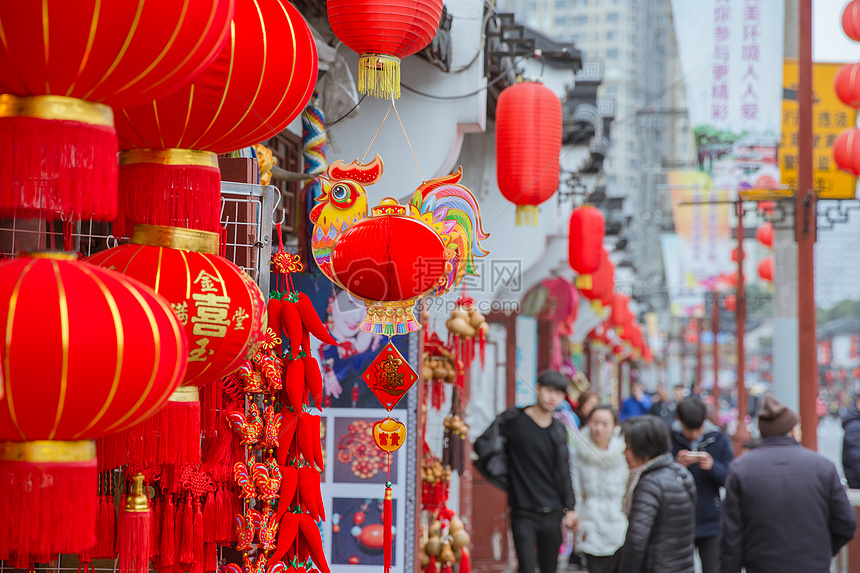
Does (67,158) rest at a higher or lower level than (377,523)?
higher

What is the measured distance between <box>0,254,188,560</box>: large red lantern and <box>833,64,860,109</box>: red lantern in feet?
28.8

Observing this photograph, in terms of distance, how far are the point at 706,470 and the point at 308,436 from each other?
13.8 feet

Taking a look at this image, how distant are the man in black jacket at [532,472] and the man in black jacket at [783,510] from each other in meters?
2.02

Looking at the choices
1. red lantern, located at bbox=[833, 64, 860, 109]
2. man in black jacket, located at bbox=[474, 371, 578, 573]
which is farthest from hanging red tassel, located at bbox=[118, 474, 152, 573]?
red lantern, located at bbox=[833, 64, 860, 109]

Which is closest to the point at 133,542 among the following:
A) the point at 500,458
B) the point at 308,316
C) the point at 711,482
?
the point at 308,316

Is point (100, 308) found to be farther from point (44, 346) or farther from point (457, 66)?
point (457, 66)

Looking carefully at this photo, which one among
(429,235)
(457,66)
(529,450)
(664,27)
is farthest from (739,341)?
(664,27)

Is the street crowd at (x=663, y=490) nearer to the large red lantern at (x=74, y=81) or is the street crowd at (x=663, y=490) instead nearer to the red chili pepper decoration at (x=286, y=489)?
the red chili pepper decoration at (x=286, y=489)

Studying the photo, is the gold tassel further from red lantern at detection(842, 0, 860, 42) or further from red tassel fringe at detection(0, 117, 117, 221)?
red lantern at detection(842, 0, 860, 42)

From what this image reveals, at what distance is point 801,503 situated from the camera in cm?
504

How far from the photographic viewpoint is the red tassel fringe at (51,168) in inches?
82.0

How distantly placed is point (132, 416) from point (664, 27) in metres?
91.6

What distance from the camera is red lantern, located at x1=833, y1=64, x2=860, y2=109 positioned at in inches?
363

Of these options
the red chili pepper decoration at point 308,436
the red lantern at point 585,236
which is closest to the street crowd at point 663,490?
the red lantern at point 585,236
